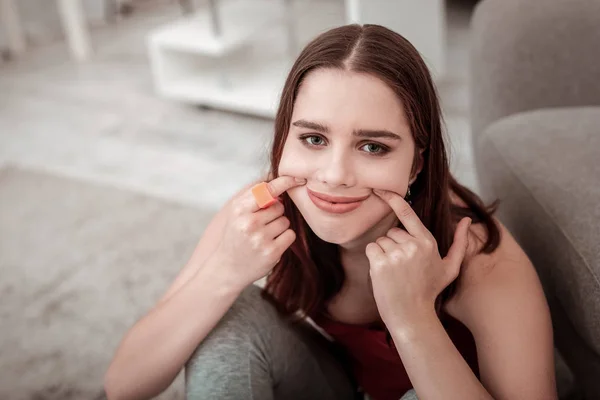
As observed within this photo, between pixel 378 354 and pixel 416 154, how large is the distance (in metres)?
0.34

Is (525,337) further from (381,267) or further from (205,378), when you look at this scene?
(205,378)

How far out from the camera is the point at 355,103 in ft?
2.69

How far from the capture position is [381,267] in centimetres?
85

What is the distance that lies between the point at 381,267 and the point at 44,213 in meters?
1.51

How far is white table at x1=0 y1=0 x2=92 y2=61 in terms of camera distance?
3095mm

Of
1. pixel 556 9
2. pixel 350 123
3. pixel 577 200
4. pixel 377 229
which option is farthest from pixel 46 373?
pixel 556 9

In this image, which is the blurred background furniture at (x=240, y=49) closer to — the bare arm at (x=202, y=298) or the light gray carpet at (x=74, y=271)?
the light gray carpet at (x=74, y=271)

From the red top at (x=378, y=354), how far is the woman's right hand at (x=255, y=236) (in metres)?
0.20

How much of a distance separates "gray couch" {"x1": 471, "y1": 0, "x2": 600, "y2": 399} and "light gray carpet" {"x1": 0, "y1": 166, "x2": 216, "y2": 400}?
30.6 inches

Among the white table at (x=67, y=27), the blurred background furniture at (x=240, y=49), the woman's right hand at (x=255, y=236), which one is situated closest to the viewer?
the woman's right hand at (x=255, y=236)

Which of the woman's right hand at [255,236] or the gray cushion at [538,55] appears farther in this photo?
the gray cushion at [538,55]

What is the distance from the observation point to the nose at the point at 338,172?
0.84 meters

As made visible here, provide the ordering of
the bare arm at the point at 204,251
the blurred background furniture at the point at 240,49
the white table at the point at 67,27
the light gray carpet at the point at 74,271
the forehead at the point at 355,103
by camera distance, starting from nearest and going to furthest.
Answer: the forehead at the point at 355,103 → the bare arm at the point at 204,251 → the light gray carpet at the point at 74,271 → the blurred background furniture at the point at 240,49 → the white table at the point at 67,27

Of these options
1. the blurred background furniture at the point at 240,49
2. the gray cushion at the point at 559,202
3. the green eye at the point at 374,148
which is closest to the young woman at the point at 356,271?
the green eye at the point at 374,148
